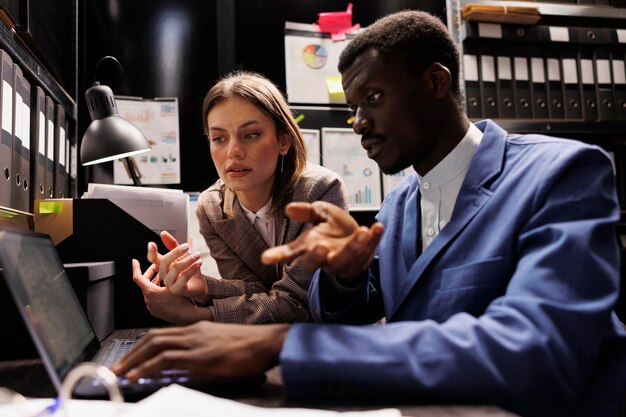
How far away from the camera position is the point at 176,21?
243cm

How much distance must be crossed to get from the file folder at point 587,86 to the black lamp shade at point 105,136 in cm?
182

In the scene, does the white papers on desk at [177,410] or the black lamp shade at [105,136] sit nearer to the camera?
the white papers on desk at [177,410]

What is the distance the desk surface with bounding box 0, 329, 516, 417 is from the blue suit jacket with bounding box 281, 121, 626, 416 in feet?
0.07

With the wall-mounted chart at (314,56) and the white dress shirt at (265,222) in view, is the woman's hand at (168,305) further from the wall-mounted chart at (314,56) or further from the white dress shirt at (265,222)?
the wall-mounted chart at (314,56)

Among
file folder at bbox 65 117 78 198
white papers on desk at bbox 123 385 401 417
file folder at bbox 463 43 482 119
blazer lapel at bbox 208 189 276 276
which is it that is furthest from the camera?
file folder at bbox 463 43 482 119

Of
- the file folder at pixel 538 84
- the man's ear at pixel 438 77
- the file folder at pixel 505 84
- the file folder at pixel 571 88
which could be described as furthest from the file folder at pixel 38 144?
the file folder at pixel 571 88

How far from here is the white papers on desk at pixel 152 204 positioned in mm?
1485

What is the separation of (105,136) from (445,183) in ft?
3.37

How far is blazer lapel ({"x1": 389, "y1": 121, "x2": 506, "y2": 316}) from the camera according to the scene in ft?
2.70

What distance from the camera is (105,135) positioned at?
1545mm

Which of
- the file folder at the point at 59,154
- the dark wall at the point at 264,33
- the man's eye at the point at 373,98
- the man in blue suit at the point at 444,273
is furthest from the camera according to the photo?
the dark wall at the point at 264,33

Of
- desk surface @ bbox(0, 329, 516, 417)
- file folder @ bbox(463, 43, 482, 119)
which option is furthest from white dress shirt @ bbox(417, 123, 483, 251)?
file folder @ bbox(463, 43, 482, 119)

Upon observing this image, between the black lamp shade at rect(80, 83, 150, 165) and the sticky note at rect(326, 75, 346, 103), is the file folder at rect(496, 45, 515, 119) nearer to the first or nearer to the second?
the sticky note at rect(326, 75, 346, 103)

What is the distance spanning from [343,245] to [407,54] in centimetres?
46
